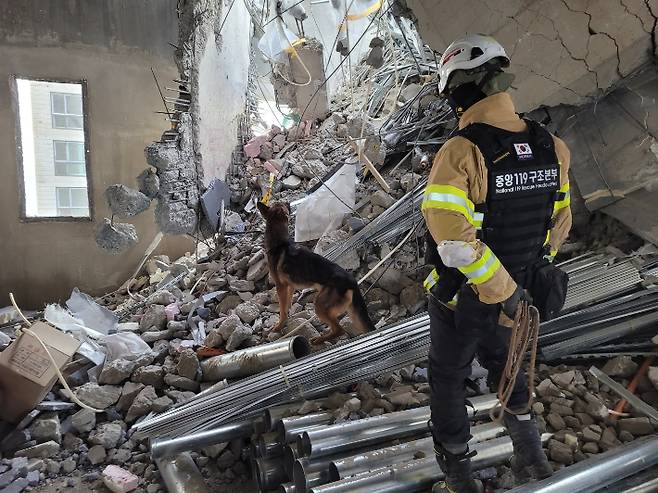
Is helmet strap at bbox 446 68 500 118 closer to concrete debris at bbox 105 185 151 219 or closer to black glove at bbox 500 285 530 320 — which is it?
black glove at bbox 500 285 530 320

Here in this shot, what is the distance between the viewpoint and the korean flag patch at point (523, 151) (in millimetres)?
1664

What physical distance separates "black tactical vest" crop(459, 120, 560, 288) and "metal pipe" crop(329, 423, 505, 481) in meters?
0.90

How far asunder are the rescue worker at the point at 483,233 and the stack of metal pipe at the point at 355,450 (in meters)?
0.18

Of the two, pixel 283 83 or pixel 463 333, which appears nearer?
pixel 463 333

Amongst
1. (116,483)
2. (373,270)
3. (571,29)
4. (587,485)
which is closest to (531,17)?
(571,29)

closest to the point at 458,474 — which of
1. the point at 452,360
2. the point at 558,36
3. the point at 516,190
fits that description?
the point at 452,360

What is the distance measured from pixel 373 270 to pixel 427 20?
6.16 ft

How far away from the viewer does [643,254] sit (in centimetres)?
300

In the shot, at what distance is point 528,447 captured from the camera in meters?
2.00

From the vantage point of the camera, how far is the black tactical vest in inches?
64.5

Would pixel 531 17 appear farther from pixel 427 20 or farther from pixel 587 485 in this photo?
pixel 587 485

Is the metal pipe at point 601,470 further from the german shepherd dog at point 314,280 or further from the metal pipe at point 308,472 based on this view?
the german shepherd dog at point 314,280

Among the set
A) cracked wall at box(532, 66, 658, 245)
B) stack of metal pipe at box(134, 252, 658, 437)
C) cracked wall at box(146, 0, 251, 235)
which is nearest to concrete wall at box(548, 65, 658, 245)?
cracked wall at box(532, 66, 658, 245)

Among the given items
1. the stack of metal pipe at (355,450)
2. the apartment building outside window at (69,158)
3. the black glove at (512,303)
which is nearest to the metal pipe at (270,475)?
the stack of metal pipe at (355,450)
